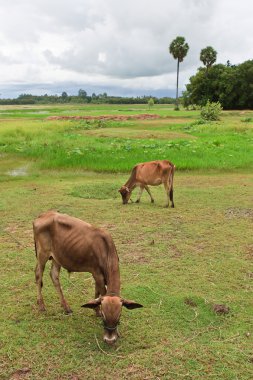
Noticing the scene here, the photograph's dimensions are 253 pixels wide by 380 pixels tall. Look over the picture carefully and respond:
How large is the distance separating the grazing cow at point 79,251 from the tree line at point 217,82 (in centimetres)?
7090

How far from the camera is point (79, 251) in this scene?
547cm

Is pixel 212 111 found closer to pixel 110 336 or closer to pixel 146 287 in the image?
pixel 146 287

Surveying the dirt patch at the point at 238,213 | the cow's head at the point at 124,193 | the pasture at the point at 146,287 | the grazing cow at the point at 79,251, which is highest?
the grazing cow at the point at 79,251

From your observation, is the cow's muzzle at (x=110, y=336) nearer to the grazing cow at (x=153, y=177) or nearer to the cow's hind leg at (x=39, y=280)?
the cow's hind leg at (x=39, y=280)

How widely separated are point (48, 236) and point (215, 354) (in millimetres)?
2788

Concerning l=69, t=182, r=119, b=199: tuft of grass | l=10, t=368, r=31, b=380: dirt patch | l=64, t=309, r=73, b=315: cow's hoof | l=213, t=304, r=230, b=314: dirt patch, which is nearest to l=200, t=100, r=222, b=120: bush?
l=69, t=182, r=119, b=199: tuft of grass

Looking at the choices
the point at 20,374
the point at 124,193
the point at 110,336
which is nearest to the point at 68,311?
the point at 110,336

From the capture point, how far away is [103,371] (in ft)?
15.3

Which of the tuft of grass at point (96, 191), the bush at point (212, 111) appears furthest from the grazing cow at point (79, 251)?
the bush at point (212, 111)

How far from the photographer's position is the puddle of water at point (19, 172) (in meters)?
17.8

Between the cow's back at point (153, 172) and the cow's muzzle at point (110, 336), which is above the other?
the cow's back at point (153, 172)

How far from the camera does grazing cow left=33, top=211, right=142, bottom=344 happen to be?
5.25 metres

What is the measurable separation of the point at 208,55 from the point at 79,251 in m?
76.8

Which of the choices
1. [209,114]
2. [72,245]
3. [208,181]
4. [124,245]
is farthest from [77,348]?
[209,114]
